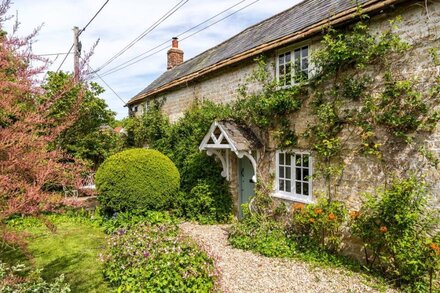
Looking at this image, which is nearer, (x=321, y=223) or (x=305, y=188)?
(x=321, y=223)

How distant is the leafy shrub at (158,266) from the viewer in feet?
15.3

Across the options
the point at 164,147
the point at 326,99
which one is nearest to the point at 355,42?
the point at 326,99

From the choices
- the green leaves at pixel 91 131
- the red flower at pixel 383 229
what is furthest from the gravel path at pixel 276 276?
the green leaves at pixel 91 131

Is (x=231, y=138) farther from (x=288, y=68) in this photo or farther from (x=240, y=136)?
(x=288, y=68)

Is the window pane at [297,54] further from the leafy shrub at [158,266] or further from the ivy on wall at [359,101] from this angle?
the leafy shrub at [158,266]

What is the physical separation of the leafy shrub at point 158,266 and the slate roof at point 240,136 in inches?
129

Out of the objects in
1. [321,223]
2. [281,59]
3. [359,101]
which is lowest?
[321,223]

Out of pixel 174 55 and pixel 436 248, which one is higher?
pixel 174 55

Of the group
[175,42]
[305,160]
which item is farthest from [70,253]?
[175,42]

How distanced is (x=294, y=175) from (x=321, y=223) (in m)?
1.63

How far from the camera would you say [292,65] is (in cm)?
753

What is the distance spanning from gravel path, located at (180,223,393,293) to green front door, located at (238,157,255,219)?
8.66 ft

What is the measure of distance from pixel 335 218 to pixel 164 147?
8.05 m

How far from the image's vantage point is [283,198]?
7.79 metres
